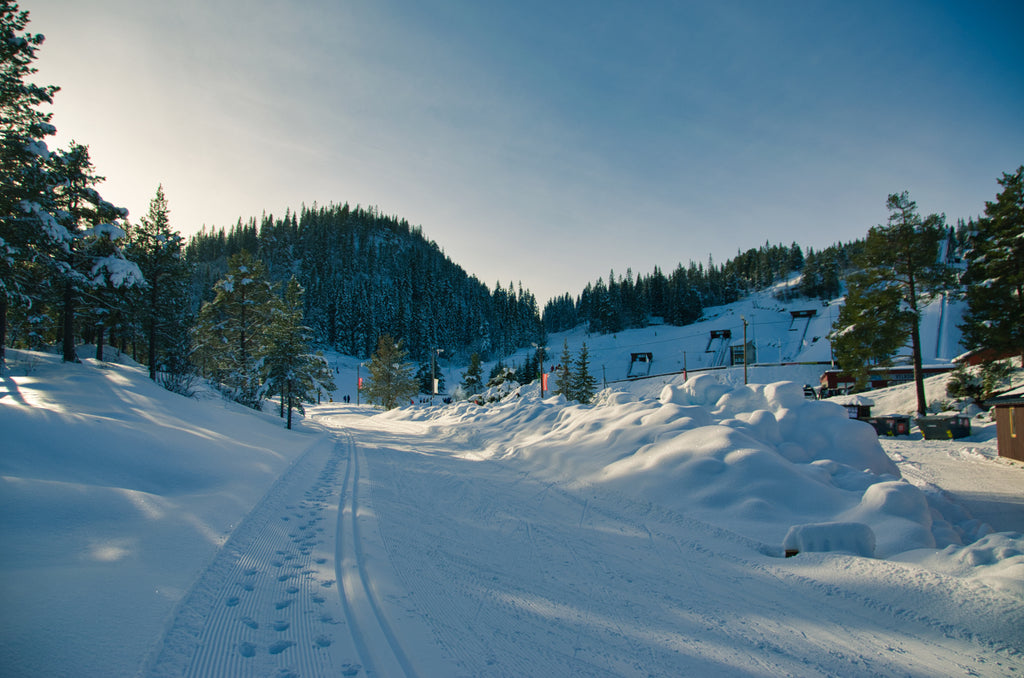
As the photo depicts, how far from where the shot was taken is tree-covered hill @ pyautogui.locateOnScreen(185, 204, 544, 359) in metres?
107

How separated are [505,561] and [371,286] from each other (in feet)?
450

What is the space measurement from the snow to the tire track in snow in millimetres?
25

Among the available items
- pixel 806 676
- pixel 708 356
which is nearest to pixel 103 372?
pixel 806 676

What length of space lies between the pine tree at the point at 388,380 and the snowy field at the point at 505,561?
129 feet

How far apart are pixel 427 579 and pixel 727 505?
14.5 feet

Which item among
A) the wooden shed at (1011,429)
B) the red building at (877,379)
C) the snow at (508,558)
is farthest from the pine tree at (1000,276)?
the red building at (877,379)

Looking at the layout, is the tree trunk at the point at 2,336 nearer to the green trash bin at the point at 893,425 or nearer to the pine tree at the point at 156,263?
the pine tree at the point at 156,263

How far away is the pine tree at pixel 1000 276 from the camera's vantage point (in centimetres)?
1669

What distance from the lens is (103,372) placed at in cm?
1325

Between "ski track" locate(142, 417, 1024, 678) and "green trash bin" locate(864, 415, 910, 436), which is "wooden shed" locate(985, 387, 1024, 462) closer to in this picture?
"green trash bin" locate(864, 415, 910, 436)

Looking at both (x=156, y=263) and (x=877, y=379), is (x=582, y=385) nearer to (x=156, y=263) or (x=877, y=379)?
(x=877, y=379)

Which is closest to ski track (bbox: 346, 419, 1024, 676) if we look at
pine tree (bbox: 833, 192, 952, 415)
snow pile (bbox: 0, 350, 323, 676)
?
snow pile (bbox: 0, 350, 323, 676)

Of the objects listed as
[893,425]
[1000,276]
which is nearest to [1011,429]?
[893,425]

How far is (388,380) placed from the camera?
1924 inches
